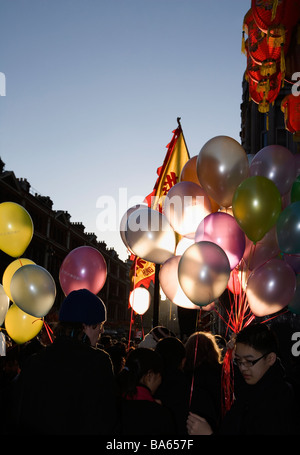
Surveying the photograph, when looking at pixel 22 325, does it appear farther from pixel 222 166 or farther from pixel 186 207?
pixel 222 166

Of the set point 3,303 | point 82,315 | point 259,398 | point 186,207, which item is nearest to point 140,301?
point 3,303

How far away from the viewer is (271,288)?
4.11m

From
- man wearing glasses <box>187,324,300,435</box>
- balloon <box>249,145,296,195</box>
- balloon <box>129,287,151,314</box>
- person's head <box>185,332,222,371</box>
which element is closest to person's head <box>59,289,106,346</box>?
man wearing glasses <box>187,324,300,435</box>

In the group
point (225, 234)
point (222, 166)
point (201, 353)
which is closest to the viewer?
point (201, 353)

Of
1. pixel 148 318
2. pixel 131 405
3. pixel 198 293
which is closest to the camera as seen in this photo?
pixel 131 405

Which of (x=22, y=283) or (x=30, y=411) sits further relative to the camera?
Answer: (x=22, y=283)

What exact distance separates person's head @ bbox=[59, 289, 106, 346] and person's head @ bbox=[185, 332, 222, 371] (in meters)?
1.14

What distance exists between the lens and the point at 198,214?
4801mm

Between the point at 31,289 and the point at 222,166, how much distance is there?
2240 millimetres

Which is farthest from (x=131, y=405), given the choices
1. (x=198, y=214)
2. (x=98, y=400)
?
(x=198, y=214)

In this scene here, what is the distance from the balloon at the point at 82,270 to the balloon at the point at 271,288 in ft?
5.21

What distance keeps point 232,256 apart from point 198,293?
2.00 ft

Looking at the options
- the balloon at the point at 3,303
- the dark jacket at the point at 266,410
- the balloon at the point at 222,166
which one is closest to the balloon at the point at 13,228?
the balloon at the point at 3,303
